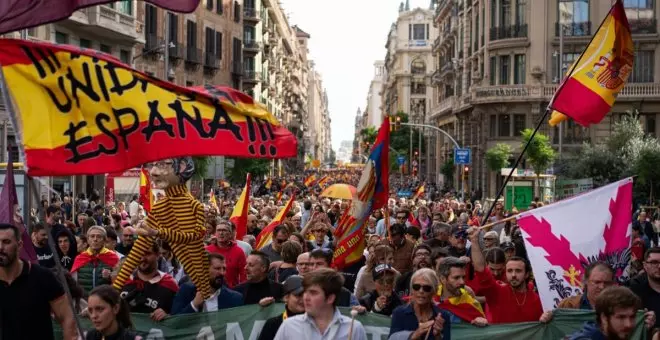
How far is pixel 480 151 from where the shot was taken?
57688 mm

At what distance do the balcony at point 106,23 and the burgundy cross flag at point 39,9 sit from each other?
29631 millimetres

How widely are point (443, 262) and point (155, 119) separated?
8.19ft

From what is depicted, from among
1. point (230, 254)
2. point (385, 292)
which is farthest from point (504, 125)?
point (385, 292)

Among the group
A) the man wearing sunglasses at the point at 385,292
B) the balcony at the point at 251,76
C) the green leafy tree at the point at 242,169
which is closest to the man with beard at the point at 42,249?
the man wearing sunglasses at the point at 385,292

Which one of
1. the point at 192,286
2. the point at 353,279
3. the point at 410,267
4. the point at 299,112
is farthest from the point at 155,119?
the point at 299,112

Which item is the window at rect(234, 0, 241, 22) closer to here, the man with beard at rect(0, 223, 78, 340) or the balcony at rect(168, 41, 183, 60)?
the balcony at rect(168, 41, 183, 60)

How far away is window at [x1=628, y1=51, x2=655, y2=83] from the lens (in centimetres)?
4988

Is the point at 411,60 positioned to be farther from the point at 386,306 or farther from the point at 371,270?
the point at 386,306

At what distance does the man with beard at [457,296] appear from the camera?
7.58 meters

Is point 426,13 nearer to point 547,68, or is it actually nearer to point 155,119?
point 547,68

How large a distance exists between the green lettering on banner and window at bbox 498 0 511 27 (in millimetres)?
47219

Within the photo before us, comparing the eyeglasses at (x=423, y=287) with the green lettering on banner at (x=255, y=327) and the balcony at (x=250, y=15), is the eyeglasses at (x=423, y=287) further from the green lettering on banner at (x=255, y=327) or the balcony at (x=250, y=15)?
the balcony at (x=250, y=15)

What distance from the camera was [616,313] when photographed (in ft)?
17.3

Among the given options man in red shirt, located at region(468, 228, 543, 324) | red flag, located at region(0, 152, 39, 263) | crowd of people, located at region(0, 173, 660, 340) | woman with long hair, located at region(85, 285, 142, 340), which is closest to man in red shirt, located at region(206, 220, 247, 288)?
crowd of people, located at region(0, 173, 660, 340)
